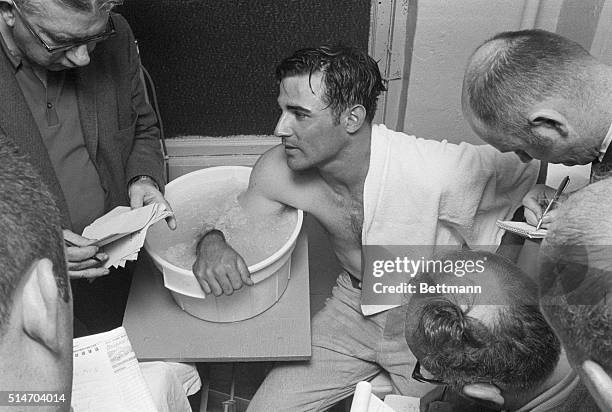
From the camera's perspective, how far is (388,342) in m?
1.67

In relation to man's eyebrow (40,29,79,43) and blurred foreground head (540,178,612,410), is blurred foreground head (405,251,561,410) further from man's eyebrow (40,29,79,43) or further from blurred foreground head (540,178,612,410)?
man's eyebrow (40,29,79,43)

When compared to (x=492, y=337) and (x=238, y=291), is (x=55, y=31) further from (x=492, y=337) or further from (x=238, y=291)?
(x=492, y=337)

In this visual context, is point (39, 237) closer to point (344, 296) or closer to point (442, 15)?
point (344, 296)

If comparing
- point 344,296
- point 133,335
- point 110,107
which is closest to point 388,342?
point 344,296

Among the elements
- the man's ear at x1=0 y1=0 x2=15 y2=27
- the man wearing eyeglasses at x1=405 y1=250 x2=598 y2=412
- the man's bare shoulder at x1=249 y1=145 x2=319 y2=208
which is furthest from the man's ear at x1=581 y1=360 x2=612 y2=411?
the man's ear at x1=0 y1=0 x2=15 y2=27

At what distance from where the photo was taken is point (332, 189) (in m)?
1.70

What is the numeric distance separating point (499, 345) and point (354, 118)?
780mm

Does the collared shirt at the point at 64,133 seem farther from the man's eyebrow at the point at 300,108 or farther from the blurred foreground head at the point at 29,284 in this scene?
the blurred foreground head at the point at 29,284

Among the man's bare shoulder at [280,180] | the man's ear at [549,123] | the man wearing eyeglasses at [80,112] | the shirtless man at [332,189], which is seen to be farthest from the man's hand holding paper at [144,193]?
the man's ear at [549,123]

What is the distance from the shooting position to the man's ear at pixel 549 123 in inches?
45.3

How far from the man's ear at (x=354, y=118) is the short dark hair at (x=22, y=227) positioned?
958 millimetres

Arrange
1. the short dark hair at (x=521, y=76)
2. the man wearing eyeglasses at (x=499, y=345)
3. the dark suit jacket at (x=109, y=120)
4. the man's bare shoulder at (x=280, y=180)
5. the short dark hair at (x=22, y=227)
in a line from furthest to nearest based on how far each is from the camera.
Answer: the man's bare shoulder at (x=280, y=180) < the dark suit jacket at (x=109, y=120) < the short dark hair at (x=521, y=76) < the man wearing eyeglasses at (x=499, y=345) < the short dark hair at (x=22, y=227)

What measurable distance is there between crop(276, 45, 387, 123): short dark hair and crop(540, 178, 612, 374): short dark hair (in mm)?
836
